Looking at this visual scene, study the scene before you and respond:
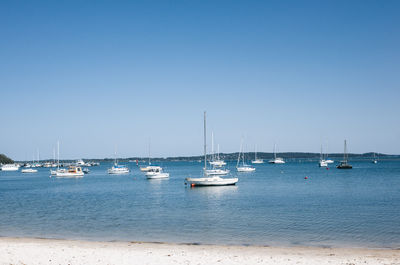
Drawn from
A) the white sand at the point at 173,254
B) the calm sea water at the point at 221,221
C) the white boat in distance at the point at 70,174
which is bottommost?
the white boat in distance at the point at 70,174

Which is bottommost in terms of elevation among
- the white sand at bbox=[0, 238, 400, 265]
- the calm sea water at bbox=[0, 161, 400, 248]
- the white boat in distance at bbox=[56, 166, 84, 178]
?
the white boat in distance at bbox=[56, 166, 84, 178]

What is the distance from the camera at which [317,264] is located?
1642 cm

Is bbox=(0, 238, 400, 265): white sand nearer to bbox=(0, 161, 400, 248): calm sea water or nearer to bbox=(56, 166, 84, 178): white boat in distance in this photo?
bbox=(0, 161, 400, 248): calm sea water

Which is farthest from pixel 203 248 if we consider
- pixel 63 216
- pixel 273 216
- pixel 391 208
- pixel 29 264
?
pixel 391 208

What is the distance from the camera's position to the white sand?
680 inches

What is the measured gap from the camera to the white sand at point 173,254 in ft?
56.7

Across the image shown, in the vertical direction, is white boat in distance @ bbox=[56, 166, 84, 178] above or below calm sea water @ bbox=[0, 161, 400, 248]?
below

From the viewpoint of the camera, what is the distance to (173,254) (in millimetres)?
18984

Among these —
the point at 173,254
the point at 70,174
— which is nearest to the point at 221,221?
the point at 173,254

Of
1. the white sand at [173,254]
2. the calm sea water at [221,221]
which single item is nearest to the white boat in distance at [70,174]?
the calm sea water at [221,221]

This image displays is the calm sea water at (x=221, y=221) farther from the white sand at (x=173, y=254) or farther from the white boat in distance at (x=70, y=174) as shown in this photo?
the white boat in distance at (x=70, y=174)

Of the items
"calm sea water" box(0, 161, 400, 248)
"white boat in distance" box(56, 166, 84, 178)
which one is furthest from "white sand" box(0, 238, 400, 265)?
"white boat in distance" box(56, 166, 84, 178)

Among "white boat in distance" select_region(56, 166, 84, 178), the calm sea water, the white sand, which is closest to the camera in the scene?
the white sand

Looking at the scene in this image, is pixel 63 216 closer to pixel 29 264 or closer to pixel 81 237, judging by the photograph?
pixel 81 237
